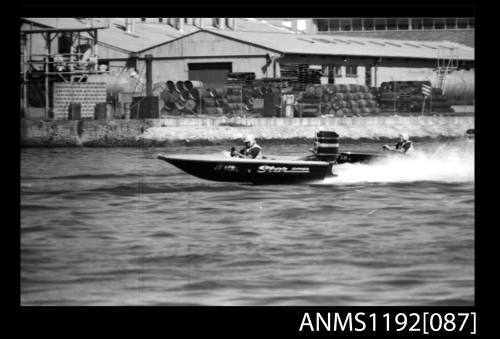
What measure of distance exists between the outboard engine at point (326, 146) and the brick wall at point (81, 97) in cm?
884

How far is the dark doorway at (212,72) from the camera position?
3169 centimetres

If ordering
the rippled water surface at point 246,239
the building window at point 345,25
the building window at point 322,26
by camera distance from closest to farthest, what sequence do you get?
the rippled water surface at point 246,239 → the building window at point 322,26 → the building window at point 345,25

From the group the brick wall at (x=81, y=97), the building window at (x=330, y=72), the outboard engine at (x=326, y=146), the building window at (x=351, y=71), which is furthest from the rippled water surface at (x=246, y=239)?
the building window at (x=351, y=71)

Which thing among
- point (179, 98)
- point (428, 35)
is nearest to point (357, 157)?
point (179, 98)

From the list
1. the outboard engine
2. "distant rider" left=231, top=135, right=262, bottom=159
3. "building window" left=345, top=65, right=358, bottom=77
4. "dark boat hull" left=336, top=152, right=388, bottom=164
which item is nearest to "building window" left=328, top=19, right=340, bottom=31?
"building window" left=345, top=65, right=358, bottom=77

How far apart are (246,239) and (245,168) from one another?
5085 millimetres

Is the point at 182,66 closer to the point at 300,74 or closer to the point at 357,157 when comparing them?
the point at 300,74

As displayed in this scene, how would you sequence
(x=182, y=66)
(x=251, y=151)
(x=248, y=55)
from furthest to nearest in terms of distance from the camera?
1. (x=248, y=55)
2. (x=182, y=66)
3. (x=251, y=151)

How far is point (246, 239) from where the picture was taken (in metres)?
11.3

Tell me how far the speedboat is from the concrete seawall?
6.13 meters

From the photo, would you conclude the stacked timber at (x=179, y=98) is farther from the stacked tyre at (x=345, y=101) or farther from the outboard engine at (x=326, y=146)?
the outboard engine at (x=326, y=146)
